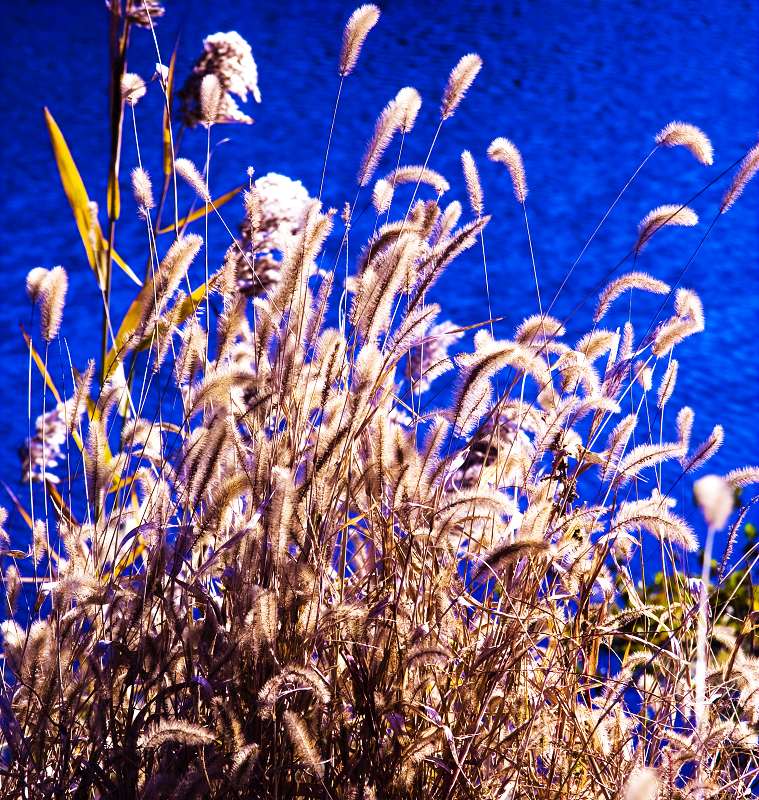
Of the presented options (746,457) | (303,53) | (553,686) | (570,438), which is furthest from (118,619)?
(303,53)

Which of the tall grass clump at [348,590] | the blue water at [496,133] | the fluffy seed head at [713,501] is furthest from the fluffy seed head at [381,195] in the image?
the blue water at [496,133]

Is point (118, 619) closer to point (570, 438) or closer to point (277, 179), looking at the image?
point (570, 438)

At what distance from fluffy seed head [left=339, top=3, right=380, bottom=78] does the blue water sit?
7.50 feet

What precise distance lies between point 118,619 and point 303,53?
5.48 meters

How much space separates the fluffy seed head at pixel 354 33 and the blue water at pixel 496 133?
229cm

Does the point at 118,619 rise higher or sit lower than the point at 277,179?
lower

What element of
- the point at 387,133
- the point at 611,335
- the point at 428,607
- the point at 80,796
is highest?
the point at 387,133

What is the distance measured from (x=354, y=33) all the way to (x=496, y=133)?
4.51m

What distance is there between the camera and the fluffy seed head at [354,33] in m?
1.12

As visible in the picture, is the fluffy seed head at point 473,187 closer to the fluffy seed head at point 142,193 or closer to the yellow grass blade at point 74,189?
the fluffy seed head at point 142,193

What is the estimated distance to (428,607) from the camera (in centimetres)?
103

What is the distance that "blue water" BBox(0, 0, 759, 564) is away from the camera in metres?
4.35

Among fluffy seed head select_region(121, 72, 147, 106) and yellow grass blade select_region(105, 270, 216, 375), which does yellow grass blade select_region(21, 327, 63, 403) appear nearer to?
yellow grass blade select_region(105, 270, 216, 375)

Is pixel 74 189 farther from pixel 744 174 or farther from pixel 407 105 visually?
pixel 744 174
